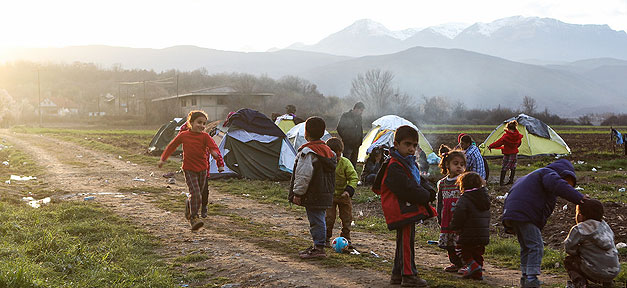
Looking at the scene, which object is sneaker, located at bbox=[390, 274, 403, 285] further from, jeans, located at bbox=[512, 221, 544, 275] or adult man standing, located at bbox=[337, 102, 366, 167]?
adult man standing, located at bbox=[337, 102, 366, 167]

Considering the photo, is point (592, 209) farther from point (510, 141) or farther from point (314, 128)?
point (510, 141)

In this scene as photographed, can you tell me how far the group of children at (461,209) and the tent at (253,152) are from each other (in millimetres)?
8971

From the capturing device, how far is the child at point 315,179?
20.6ft

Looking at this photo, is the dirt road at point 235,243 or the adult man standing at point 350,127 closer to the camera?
the dirt road at point 235,243

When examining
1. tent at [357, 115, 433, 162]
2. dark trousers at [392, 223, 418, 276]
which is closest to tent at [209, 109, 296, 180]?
tent at [357, 115, 433, 162]

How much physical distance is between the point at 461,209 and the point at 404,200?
731mm

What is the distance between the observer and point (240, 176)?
1562cm

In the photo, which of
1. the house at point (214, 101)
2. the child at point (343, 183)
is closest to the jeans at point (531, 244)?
the child at point (343, 183)

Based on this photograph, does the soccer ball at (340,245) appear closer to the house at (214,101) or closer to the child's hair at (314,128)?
the child's hair at (314,128)

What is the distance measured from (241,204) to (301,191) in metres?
5.43

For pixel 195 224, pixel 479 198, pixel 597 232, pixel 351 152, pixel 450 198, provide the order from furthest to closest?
1. pixel 351 152
2. pixel 195 224
3. pixel 450 198
4. pixel 479 198
5. pixel 597 232

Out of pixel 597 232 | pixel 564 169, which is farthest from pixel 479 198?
pixel 597 232

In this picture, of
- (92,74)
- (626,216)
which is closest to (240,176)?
(626,216)

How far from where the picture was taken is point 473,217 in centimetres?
562
